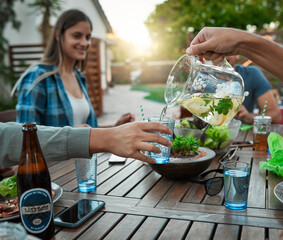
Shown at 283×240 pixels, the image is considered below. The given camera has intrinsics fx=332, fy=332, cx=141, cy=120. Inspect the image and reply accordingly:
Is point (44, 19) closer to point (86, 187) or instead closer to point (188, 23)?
point (86, 187)

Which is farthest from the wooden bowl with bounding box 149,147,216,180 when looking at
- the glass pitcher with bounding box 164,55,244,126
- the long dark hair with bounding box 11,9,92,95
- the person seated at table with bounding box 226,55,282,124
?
the person seated at table with bounding box 226,55,282,124

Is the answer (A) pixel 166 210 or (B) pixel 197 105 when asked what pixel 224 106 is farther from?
(A) pixel 166 210

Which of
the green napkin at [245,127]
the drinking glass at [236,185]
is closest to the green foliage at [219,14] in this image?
the green napkin at [245,127]

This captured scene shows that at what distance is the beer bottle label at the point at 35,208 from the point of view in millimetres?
887

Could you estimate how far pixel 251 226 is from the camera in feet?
3.34

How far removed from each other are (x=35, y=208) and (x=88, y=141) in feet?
0.84

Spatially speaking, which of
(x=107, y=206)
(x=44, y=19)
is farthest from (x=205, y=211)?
(x=44, y=19)

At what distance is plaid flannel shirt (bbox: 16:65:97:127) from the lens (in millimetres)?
2482

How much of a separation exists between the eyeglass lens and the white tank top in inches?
66.9

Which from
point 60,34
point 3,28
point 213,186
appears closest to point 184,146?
point 213,186

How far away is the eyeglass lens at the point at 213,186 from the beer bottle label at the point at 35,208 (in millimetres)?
631

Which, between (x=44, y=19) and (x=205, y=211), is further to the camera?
Result: (x=44, y=19)

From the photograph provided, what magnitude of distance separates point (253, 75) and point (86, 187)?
2.31 meters

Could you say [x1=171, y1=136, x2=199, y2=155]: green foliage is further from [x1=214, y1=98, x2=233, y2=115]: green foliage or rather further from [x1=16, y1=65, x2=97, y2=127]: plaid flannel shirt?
[x1=16, y1=65, x2=97, y2=127]: plaid flannel shirt
